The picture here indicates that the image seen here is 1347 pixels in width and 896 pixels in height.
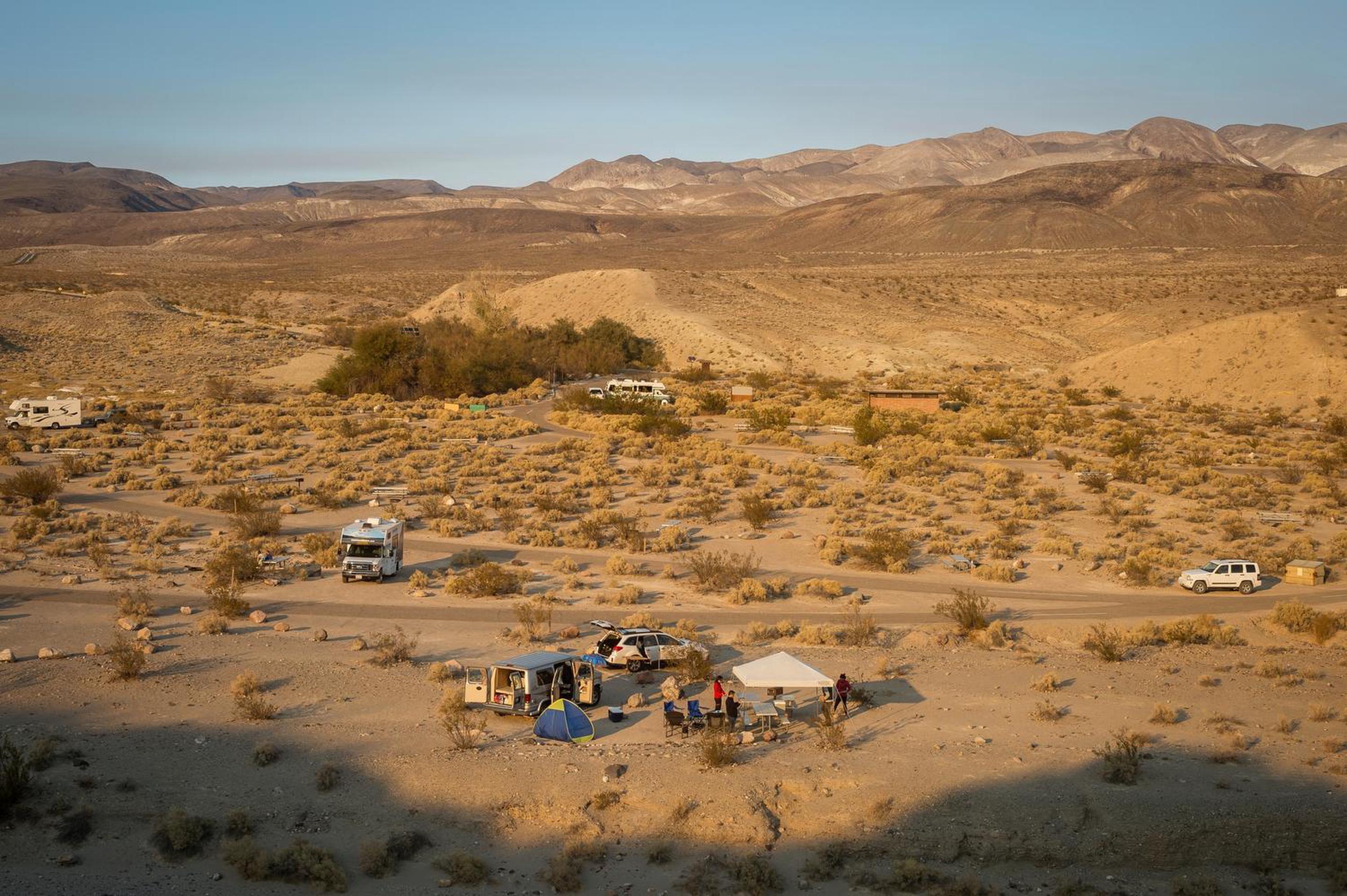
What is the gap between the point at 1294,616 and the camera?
82.9ft

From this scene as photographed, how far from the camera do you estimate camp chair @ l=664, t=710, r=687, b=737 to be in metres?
19.0

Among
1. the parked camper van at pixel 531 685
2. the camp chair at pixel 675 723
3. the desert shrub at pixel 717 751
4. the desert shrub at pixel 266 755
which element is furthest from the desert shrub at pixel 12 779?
the desert shrub at pixel 717 751

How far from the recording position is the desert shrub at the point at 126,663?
20922 millimetres

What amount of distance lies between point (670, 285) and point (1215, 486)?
67.4 m

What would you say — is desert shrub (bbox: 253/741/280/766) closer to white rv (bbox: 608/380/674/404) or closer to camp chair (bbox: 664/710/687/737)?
camp chair (bbox: 664/710/687/737)

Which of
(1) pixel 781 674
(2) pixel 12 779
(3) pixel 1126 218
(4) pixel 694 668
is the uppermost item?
(3) pixel 1126 218

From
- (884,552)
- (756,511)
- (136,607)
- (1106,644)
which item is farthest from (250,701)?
(756,511)

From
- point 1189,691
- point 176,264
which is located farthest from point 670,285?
point 176,264

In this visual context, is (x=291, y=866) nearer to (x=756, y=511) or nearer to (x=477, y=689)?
(x=477, y=689)

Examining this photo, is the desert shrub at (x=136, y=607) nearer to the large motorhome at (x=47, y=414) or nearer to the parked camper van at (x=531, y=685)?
the parked camper van at (x=531, y=685)

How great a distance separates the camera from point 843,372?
80.6 meters

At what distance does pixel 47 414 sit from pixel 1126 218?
553 ft

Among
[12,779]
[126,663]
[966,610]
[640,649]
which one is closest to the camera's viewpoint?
[12,779]

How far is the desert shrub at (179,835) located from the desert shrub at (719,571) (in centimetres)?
1473
